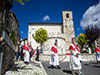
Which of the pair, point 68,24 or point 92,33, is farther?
point 68,24

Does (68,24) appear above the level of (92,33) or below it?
above

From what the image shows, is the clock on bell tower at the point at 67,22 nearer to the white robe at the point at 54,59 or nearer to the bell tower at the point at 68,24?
the bell tower at the point at 68,24

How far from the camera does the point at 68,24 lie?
160 feet

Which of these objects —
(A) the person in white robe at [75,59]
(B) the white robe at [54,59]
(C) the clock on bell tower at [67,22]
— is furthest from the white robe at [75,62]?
(C) the clock on bell tower at [67,22]

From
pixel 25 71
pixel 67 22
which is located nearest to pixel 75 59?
pixel 25 71

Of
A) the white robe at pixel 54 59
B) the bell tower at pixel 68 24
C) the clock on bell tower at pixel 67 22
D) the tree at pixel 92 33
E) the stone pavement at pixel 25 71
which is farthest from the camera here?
the clock on bell tower at pixel 67 22

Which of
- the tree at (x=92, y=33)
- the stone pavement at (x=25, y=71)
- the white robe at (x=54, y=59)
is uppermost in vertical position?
the tree at (x=92, y=33)

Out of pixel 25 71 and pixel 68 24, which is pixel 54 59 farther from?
pixel 68 24

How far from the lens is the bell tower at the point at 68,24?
157ft

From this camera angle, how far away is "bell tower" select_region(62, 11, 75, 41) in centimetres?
4772

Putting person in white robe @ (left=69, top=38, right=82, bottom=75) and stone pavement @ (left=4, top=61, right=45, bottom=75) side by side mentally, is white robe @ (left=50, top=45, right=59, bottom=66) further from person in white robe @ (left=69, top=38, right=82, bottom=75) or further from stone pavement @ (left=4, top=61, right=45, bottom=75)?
person in white robe @ (left=69, top=38, right=82, bottom=75)

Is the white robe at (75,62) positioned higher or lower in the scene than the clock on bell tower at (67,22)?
lower

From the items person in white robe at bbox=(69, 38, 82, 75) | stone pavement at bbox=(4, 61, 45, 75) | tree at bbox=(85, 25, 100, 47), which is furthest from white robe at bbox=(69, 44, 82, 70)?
tree at bbox=(85, 25, 100, 47)

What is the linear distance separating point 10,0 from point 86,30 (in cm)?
3574
